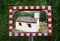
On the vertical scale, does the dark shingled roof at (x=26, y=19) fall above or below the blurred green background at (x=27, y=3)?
above

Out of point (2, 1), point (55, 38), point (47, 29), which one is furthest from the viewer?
point (2, 1)

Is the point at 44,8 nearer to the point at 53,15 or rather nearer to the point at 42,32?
the point at 42,32

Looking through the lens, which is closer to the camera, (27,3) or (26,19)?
(26,19)

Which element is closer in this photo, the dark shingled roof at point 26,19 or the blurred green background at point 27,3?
the dark shingled roof at point 26,19

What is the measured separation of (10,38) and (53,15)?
109cm

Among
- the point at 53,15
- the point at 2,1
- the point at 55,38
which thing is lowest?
the point at 55,38

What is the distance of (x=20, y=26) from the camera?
10.9 feet

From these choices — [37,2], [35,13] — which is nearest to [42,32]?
[35,13]

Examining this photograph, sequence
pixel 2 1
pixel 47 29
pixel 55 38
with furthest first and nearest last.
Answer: pixel 2 1
pixel 55 38
pixel 47 29

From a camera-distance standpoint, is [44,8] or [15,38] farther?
[15,38]

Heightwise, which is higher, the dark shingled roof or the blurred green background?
the dark shingled roof

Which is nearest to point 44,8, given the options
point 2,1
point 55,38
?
point 55,38

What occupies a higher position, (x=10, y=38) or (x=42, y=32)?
(x=42, y=32)

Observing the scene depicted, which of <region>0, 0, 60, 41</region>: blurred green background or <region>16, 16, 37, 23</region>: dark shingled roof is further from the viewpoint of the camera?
<region>0, 0, 60, 41</region>: blurred green background
